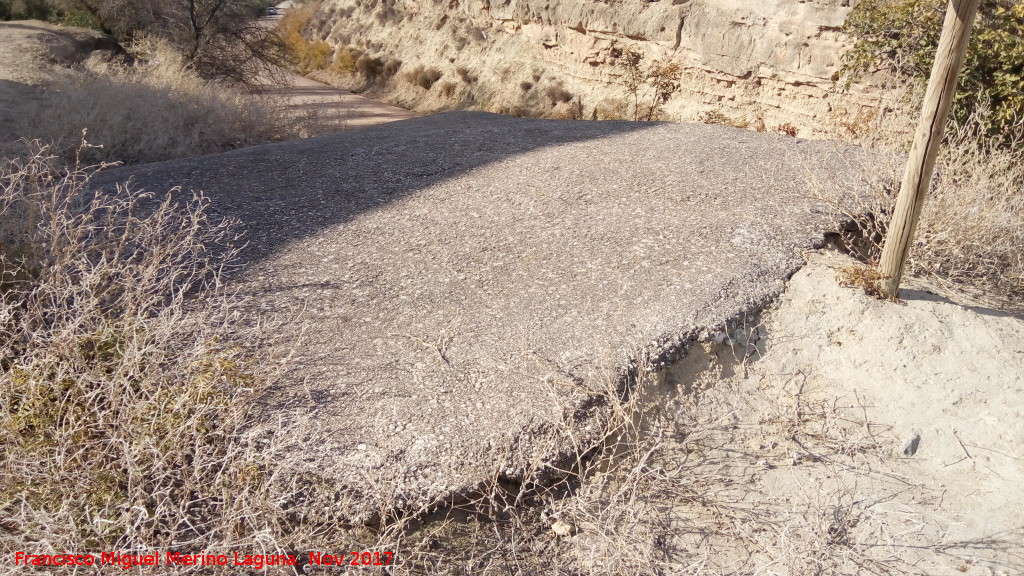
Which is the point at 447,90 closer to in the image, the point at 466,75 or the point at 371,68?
the point at 466,75

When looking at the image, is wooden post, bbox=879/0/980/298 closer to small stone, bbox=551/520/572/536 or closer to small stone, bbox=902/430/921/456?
small stone, bbox=902/430/921/456

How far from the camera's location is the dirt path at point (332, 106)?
12914 millimetres

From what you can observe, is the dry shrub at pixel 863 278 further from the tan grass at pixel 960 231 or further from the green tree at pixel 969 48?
the green tree at pixel 969 48

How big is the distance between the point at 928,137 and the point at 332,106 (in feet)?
48.0

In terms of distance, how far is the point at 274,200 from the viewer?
543 cm

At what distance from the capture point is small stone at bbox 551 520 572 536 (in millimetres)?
2798

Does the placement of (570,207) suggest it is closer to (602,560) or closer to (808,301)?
(808,301)

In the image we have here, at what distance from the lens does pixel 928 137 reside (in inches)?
138

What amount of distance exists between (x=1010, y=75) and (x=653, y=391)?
6171 millimetres

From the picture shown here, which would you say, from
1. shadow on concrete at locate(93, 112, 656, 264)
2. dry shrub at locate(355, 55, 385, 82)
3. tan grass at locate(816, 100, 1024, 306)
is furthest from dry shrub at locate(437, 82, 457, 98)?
tan grass at locate(816, 100, 1024, 306)

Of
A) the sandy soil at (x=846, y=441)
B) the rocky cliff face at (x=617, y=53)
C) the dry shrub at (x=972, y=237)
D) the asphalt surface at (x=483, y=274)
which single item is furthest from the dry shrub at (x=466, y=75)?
the sandy soil at (x=846, y=441)

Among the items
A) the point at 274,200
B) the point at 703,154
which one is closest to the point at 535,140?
the point at 703,154

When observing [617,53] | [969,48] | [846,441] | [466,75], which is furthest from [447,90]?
[846,441]

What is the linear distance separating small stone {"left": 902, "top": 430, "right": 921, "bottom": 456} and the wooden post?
0.88 meters
